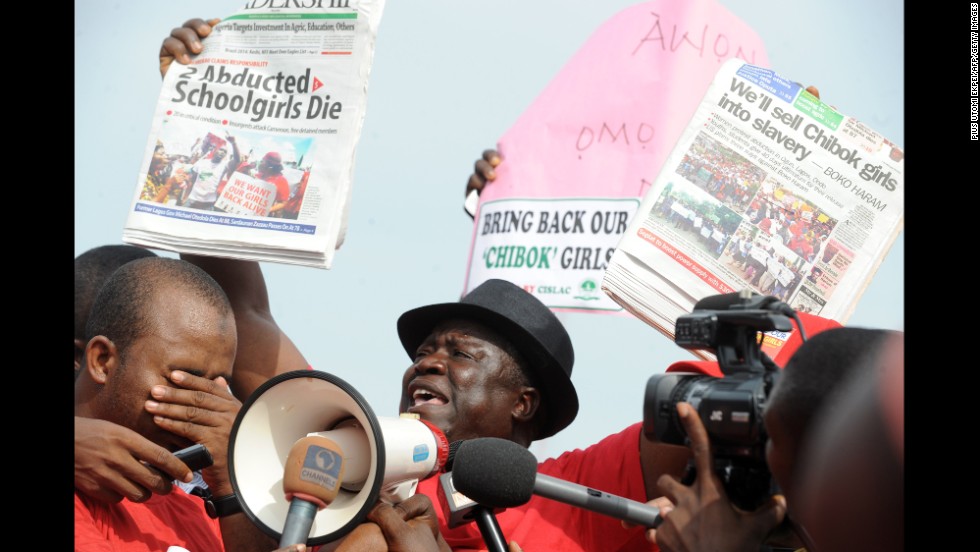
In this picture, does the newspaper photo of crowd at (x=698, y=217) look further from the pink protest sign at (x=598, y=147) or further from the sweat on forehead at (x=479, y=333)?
the pink protest sign at (x=598, y=147)

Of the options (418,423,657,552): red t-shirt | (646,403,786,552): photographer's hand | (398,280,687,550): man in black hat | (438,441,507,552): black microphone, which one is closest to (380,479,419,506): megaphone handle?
(438,441,507,552): black microphone

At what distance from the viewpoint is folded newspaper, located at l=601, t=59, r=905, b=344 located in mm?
3723

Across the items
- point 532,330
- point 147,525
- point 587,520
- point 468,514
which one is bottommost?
point 147,525

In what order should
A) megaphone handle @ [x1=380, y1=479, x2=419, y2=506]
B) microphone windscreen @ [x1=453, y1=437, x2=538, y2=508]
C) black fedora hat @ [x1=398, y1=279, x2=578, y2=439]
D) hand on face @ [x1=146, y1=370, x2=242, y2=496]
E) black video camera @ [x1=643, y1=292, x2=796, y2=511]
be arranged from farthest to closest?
1. black fedora hat @ [x1=398, y1=279, x2=578, y2=439]
2. hand on face @ [x1=146, y1=370, x2=242, y2=496]
3. megaphone handle @ [x1=380, y1=479, x2=419, y2=506]
4. microphone windscreen @ [x1=453, y1=437, x2=538, y2=508]
5. black video camera @ [x1=643, y1=292, x2=796, y2=511]

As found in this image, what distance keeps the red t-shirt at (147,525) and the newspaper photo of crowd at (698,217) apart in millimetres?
1818

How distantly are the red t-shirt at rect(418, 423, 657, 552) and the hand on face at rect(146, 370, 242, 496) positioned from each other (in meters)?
0.83

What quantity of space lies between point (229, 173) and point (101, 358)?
778 millimetres

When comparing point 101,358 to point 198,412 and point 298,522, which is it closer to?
point 198,412

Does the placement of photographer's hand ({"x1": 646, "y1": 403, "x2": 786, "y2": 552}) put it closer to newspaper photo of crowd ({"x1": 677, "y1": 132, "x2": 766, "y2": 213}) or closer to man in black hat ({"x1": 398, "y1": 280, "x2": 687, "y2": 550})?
man in black hat ({"x1": 398, "y1": 280, "x2": 687, "y2": 550})

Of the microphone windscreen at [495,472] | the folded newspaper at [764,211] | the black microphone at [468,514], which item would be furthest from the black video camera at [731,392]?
the folded newspaper at [764,211]

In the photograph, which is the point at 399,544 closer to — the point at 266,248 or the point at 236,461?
the point at 236,461

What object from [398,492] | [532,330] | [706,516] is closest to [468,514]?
[398,492]

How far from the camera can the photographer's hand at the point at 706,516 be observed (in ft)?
7.22

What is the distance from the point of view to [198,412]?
3285 millimetres
